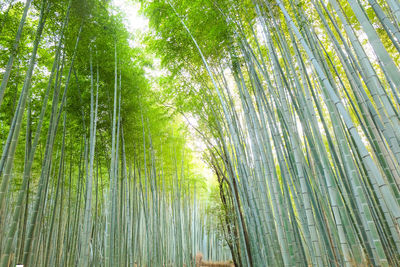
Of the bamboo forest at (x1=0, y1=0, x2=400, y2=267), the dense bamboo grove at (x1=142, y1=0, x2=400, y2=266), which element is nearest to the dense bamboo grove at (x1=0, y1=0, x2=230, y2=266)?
the bamboo forest at (x1=0, y1=0, x2=400, y2=267)

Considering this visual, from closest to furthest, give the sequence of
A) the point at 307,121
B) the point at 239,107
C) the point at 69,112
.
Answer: the point at 307,121 < the point at 69,112 < the point at 239,107

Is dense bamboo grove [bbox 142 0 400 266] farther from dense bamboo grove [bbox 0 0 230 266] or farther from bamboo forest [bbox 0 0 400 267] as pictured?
dense bamboo grove [bbox 0 0 230 266]

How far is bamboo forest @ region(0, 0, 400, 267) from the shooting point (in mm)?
1626

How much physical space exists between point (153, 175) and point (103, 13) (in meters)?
3.29

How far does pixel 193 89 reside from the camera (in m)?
4.74

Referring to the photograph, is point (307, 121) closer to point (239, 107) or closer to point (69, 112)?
point (239, 107)

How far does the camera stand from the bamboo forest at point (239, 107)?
163cm

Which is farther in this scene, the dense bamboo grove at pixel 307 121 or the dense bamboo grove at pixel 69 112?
the dense bamboo grove at pixel 69 112

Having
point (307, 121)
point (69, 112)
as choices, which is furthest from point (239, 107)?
point (69, 112)

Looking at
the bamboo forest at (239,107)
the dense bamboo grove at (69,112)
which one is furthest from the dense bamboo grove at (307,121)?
the dense bamboo grove at (69,112)

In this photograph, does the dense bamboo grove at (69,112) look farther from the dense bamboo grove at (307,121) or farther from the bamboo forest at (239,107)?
the dense bamboo grove at (307,121)

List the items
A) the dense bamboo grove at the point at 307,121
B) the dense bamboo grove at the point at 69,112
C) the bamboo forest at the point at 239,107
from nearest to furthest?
1. the dense bamboo grove at the point at 307,121
2. the bamboo forest at the point at 239,107
3. the dense bamboo grove at the point at 69,112

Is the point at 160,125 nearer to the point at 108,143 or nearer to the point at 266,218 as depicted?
the point at 108,143

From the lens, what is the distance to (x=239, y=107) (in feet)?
17.0
